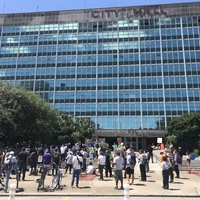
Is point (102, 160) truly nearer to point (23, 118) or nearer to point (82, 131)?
point (23, 118)

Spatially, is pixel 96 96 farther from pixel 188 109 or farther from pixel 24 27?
pixel 24 27

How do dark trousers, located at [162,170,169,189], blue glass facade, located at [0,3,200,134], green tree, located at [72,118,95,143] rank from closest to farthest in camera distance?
dark trousers, located at [162,170,169,189], green tree, located at [72,118,95,143], blue glass facade, located at [0,3,200,134]

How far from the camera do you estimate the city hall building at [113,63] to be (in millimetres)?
65062

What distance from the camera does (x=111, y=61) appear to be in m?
70.3

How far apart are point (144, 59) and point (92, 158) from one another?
161 feet

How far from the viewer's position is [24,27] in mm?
78438

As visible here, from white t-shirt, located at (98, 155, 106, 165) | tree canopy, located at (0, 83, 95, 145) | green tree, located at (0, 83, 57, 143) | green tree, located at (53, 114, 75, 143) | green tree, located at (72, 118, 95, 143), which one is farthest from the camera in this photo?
green tree, located at (72, 118, 95, 143)

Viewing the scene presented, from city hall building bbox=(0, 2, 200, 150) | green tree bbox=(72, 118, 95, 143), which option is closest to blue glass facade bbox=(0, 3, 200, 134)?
city hall building bbox=(0, 2, 200, 150)

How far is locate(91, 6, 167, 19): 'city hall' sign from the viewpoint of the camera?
73562 mm

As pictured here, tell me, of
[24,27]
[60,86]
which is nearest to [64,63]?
[60,86]

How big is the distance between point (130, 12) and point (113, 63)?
54.3 ft

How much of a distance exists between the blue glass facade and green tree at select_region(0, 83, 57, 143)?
30088mm

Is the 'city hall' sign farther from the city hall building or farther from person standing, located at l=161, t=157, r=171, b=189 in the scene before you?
person standing, located at l=161, t=157, r=171, b=189

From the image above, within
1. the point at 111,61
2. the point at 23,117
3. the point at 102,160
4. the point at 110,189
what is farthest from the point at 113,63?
the point at 110,189
